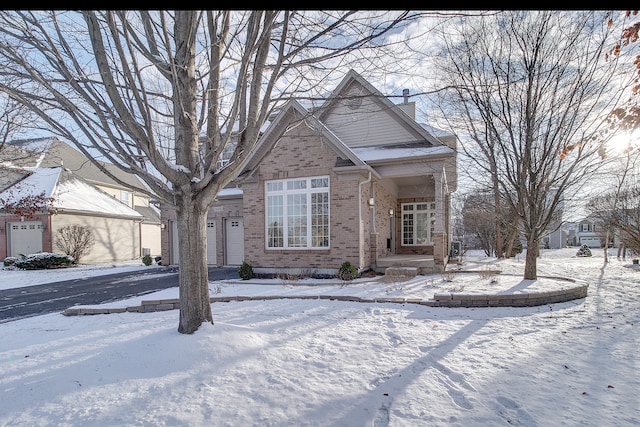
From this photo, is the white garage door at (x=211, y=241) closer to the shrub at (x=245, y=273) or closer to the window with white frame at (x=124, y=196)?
the shrub at (x=245, y=273)

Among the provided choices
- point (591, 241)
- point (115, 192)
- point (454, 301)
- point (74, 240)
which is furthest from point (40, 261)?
point (591, 241)

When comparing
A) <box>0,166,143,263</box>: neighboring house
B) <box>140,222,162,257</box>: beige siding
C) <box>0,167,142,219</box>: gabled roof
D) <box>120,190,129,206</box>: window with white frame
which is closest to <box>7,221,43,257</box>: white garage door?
<box>0,166,143,263</box>: neighboring house

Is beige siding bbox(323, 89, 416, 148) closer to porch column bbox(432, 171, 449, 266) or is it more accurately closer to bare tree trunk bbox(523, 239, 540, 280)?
porch column bbox(432, 171, 449, 266)

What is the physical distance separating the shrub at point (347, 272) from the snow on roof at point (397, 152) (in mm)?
3769

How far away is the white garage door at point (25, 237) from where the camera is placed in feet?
59.7

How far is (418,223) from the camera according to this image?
15266 millimetres

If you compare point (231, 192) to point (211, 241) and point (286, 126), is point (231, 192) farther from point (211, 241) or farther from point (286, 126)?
point (286, 126)

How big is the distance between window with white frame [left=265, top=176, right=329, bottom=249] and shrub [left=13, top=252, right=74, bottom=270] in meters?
12.6

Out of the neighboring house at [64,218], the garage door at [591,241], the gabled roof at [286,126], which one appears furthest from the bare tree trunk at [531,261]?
the garage door at [591,241]

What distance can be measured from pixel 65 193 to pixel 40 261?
536cm

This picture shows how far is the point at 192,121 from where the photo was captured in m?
4.38
